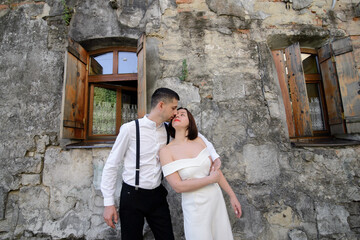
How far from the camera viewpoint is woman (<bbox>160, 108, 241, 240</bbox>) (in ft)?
4.93

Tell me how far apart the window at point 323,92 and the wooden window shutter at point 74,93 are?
3.07 metres

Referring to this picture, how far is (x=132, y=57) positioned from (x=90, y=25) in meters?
0.78

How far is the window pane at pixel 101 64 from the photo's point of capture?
3159 millimetres

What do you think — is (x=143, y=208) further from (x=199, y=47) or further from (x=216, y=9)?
(x=216, y=9)

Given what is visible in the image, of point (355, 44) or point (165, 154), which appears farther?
point (355, 44)

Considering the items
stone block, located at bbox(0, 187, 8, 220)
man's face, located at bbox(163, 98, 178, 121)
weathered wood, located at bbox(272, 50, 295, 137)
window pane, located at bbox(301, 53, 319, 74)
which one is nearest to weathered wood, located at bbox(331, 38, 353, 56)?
window pane, located at bbox(301, 53, 319, 74)

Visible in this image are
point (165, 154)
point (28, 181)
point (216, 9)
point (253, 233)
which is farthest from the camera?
point (216, 9)

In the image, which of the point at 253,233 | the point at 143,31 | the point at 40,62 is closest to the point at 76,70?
the point at 40,62

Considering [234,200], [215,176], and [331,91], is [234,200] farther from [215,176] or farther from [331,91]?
[331,91]

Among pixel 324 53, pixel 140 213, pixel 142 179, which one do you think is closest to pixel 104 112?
pixel 142 179

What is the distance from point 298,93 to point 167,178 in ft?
8.38

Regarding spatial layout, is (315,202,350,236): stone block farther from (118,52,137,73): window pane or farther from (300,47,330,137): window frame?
(118,52,137,73): window pane

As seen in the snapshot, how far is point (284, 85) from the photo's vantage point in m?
3.06

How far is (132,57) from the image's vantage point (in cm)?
319
